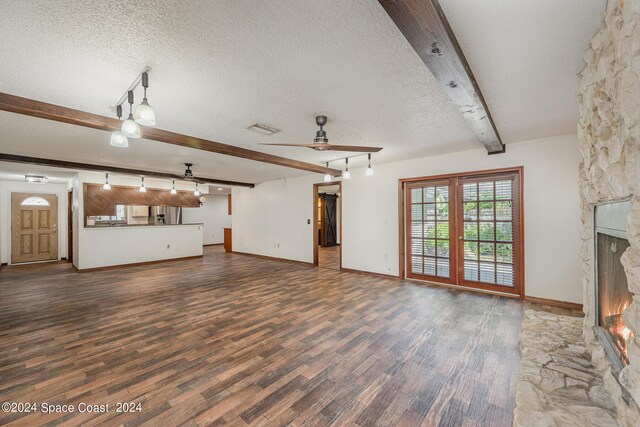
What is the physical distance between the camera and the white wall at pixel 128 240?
6.53m

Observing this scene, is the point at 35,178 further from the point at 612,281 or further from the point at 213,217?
the point at 612,281

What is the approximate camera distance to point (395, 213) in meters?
5.54

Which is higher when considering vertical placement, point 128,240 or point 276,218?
point 276,218

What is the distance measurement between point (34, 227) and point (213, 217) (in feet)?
17.6

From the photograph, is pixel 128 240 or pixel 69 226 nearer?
pixel 128 240

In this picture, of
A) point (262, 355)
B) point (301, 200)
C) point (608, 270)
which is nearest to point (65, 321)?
point (262, 355)

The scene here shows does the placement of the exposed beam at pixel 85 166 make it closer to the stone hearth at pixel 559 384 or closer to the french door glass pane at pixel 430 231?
the french door glass pane at pixel 430 231

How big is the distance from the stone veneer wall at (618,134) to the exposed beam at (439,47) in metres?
0.74

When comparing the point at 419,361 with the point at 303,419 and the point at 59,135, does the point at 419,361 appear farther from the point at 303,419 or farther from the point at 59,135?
the point at 59,135

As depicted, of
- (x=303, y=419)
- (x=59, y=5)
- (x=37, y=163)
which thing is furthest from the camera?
(x=37, y=163)

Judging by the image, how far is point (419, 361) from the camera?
2.44 m

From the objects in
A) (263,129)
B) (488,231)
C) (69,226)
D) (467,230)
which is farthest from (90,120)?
(69,226)

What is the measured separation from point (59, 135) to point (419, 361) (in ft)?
17.1

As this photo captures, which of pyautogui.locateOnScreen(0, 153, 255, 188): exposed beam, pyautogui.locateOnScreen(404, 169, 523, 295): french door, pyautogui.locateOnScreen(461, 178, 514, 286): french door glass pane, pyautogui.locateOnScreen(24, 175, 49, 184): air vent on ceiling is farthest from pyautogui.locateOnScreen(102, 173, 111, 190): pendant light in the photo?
pyautogui.locateOnScreen(461, 178, 514, 286): french door glass pane
